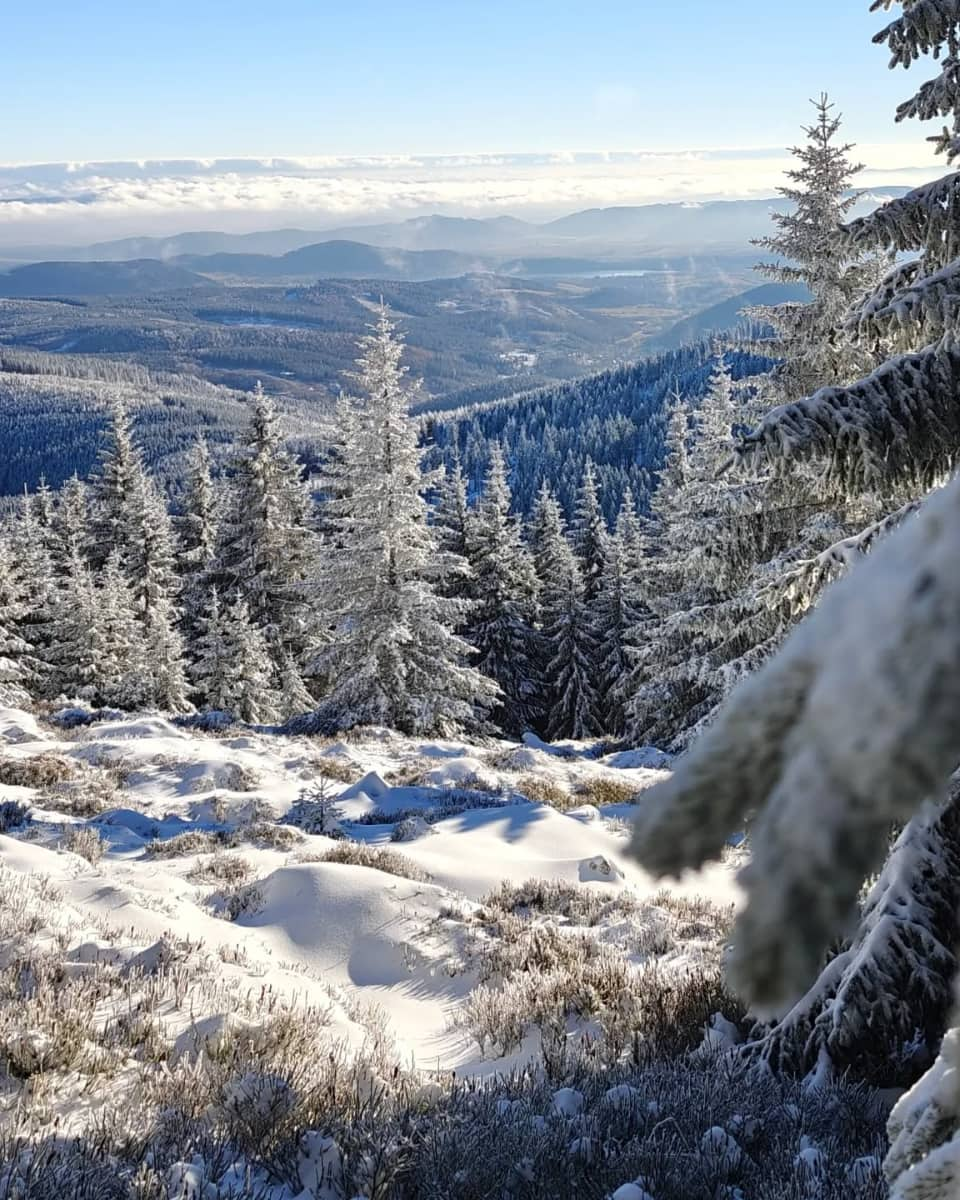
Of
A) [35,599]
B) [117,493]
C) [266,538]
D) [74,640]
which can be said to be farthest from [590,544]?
[35,599]

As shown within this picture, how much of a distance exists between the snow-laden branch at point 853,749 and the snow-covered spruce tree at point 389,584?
21223mm

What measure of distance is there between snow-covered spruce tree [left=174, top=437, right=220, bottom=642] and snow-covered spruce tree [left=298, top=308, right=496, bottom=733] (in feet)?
40.8

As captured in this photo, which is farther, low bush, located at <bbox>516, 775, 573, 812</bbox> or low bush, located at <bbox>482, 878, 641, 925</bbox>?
low bush, located at <bbox>516, 775, 573, 812</bbox>

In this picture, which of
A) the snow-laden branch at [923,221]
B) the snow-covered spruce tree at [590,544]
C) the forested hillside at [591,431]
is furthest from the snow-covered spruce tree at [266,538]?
the forested hillside at [591,431]

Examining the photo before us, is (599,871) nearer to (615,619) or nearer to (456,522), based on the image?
(456,522)

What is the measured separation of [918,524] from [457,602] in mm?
22123

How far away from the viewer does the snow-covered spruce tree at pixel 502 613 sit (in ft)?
110

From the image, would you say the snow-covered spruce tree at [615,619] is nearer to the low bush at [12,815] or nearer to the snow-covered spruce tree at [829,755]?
the low bush at [12,815]

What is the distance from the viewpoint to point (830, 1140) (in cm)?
344

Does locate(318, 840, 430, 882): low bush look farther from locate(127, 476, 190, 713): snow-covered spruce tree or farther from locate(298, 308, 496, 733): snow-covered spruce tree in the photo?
locate(127, 476, 190, 713): snow-covered spruce tree

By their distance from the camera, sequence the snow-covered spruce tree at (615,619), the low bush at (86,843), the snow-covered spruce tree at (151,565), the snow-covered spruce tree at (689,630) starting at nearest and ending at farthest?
the low bush at (86,843)
the snow-covered spruce tree at (689,630)
the snow-covered spruce tree at (151,565)
the snow-covered spruce tree at (615,619)

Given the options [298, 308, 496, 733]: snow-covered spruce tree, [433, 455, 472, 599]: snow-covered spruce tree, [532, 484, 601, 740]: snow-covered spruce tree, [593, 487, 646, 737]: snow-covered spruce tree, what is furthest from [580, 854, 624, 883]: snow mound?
[593, 487, 646, 737]: snow-covered spruce tree

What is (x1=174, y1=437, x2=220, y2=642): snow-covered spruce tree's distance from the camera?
33.9 metres

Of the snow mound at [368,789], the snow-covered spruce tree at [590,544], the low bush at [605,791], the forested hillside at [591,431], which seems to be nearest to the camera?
the snow mound at [368,789]
